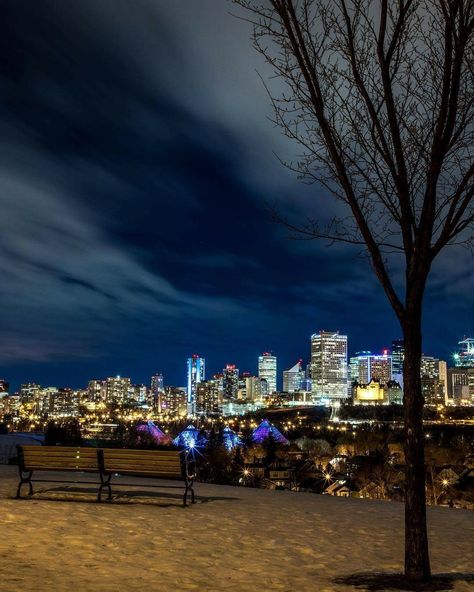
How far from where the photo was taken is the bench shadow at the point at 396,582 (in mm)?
5984

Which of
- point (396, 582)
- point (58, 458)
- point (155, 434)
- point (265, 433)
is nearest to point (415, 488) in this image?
point (396, 582)

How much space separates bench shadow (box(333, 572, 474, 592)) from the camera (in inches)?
236

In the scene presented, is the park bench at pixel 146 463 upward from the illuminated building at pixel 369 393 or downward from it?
downward

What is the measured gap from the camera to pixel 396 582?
6.19 m

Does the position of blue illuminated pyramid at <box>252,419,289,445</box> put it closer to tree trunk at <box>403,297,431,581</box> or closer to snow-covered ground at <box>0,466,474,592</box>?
snow-covered ground at <box>0,466,474,592</box>

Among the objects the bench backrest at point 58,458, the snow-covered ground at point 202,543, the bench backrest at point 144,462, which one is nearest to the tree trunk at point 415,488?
the snow-covered ground at point 202,543

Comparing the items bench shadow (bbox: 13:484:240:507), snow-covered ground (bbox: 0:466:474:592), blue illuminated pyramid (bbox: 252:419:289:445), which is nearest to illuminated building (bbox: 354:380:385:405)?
blue illuminated pyramid (bbox: 252:419:289:445)

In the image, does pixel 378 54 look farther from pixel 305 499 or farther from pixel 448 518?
pixel 305 499

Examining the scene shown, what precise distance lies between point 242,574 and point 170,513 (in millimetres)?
3365

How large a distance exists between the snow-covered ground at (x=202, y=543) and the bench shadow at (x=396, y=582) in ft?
0.43

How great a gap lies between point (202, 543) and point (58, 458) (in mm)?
3720

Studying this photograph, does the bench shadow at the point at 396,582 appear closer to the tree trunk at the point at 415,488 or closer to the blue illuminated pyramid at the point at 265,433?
the tree trunk at the point at 415,488

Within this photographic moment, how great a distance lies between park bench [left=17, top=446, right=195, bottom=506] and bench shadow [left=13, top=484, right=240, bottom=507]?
27 centimetres

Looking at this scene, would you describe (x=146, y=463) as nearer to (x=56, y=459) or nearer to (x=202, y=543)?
(x=56, y=459)
